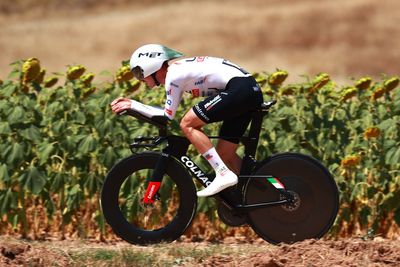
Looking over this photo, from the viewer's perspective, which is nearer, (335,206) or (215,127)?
(335,206)

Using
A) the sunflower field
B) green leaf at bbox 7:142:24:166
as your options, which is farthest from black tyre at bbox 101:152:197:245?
green leaf at bbox 7:142:24:166

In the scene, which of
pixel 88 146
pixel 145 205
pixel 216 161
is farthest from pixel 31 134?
pixel 216 161

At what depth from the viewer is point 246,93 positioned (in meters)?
7.50

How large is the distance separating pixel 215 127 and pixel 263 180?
172 centimetres

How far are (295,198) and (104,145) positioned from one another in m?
2.29

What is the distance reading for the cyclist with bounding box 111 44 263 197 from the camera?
24.5 feet

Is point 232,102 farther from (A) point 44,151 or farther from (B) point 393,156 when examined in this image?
(A) point 44,151

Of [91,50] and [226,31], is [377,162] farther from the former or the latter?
[226,31]

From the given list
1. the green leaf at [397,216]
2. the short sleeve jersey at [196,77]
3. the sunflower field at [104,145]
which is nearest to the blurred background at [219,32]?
the sunflower field at [104,145]

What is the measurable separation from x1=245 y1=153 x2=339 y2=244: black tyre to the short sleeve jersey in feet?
2.16

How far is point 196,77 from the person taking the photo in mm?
7508

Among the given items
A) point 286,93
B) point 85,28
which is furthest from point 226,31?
point 286,93

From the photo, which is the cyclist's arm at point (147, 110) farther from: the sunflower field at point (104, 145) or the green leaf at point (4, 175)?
the green leaf at point (4, 175)

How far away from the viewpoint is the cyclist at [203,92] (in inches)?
294
